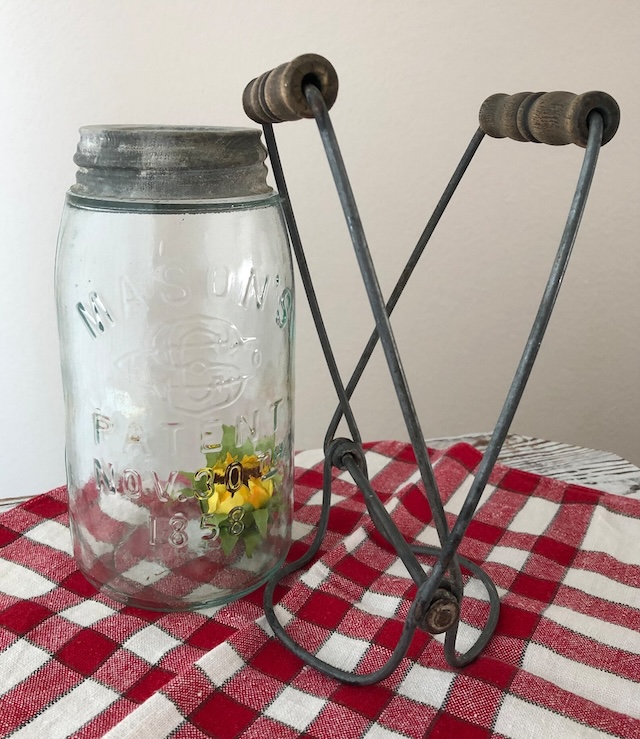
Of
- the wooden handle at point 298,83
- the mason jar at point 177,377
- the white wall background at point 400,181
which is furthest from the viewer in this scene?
the white wall background at point 400,181

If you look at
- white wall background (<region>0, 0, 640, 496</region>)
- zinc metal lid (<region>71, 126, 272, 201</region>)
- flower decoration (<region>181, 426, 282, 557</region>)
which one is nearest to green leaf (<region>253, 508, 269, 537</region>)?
flower decoration (<region>181, 426, 282, 557</region>)

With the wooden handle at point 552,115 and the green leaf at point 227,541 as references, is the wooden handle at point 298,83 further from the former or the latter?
the green leaf at point 227,541

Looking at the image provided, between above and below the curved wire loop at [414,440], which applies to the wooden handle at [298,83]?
above

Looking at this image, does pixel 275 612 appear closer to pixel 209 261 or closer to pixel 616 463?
pixel 209 261

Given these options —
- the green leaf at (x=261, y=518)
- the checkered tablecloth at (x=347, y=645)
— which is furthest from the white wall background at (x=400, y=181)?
the green leaf at (x=261, y=518)

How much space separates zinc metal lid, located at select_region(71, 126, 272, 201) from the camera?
47 cm

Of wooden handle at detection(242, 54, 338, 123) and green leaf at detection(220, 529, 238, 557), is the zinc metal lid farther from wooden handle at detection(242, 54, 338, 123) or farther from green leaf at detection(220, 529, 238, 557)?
green leaf at detection(220, 529, 238, 557)

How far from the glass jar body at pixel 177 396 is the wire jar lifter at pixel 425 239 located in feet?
0.16

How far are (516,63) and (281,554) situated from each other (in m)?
0.71

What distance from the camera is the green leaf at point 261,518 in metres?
0.56

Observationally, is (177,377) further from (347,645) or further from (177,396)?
(347,645)

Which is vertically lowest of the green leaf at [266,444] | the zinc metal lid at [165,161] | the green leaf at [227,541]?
the green leaf at [227,541]

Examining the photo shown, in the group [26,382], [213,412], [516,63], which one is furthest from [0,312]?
[516,63]

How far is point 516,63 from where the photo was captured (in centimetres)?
102
